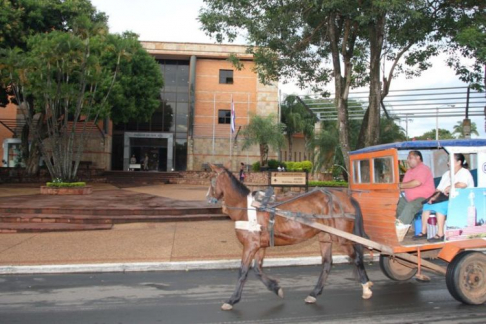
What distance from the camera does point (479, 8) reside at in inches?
465

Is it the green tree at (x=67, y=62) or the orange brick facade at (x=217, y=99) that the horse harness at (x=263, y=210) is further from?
the orange brick facade at (x=217, y=99)

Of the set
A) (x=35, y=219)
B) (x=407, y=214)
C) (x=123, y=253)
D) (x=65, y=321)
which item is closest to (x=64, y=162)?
(x=35, y=219)

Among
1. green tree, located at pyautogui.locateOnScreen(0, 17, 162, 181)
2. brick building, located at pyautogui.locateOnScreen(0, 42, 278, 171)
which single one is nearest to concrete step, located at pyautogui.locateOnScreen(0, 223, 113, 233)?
green tree, located at pyautogui.locateOnScreen(0, 17, 162, 181)

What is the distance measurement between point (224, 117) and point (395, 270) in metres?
31.3

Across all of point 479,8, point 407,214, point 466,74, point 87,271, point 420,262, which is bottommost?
point 87,271

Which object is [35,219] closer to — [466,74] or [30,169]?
[466,74]

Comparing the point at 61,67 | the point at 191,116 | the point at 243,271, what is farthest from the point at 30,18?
the point at 243,271

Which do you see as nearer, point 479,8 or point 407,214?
point 407,214

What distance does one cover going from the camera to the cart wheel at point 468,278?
5652 millimetres

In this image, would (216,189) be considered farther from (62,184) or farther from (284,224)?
(62,184)

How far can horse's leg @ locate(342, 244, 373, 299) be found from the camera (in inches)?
235

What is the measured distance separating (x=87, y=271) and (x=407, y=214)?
5.89 meters

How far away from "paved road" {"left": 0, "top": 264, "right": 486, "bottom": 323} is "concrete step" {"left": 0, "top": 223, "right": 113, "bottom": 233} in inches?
161

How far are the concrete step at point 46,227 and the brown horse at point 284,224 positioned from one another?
729cm
